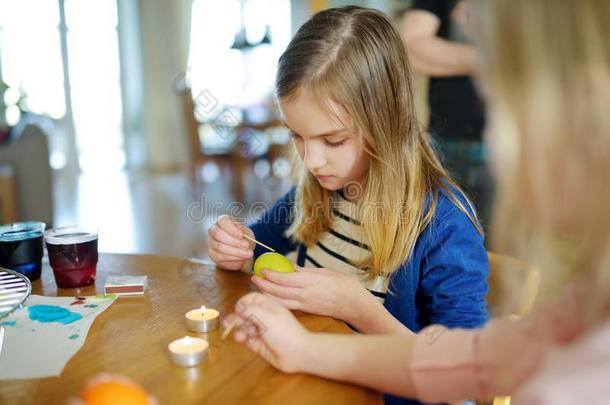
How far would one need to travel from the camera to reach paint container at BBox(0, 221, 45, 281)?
958 millimetres

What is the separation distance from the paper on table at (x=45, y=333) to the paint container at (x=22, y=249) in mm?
91

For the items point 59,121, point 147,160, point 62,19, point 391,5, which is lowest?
point 147,160

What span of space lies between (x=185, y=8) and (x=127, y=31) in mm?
663

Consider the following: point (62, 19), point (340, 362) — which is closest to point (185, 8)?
point (62, 19)

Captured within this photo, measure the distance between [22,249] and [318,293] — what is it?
20.9 inches

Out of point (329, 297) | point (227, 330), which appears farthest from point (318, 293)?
point (227, 330)

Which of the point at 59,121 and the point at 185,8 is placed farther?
the point at 185,8

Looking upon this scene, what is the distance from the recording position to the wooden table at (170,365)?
0.60 metres

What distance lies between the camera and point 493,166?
52 cm

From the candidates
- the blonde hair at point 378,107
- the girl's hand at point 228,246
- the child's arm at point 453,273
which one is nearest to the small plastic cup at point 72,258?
the girl's hand at point 228,246

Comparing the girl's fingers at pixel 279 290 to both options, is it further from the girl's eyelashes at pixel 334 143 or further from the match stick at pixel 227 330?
the girl's eyelashes at pixel 334 143

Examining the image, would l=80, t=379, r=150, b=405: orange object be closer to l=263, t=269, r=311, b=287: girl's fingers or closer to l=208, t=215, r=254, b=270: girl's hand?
l=263, t=269, r=311, b=287: girl's fingers

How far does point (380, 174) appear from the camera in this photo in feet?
3.30

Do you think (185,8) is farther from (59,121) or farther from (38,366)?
(38,366)
